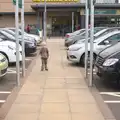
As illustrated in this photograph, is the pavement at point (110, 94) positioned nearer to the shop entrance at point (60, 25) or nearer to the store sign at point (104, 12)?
the store sign at point (104, 12)

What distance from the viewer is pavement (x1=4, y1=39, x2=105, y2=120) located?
24.3ft

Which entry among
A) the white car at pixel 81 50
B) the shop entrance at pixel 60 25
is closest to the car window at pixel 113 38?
the white car at pixel 81 50

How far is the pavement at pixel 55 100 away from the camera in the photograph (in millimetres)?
7410

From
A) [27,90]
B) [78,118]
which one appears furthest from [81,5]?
[78,118]

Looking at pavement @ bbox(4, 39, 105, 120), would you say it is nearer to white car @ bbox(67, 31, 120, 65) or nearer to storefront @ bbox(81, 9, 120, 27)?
white car @ bbox(67, 31, 120, 65)


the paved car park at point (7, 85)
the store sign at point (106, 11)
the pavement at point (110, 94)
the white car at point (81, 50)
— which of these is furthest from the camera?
the store sign at point (106, 11)

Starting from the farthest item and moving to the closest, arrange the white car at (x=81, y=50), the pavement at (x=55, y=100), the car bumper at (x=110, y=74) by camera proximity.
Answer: the white car at (x=81, y=50) < the car bumper at (x=110, y=74) < the pavement at (x=55, y=100)

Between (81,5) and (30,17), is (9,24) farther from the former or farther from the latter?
(81,5)

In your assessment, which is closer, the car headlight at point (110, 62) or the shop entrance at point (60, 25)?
the car headlight at point (110, 62)

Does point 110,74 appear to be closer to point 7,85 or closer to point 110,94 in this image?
point 110,94

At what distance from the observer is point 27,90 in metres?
10.1

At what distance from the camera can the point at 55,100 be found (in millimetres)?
8812

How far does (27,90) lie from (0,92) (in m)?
0.77

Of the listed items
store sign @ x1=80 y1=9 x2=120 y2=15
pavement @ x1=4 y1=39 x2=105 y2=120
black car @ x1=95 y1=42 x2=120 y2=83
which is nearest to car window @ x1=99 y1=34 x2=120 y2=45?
pavement @ x1=4 y1=39 x2=105 y2=120
